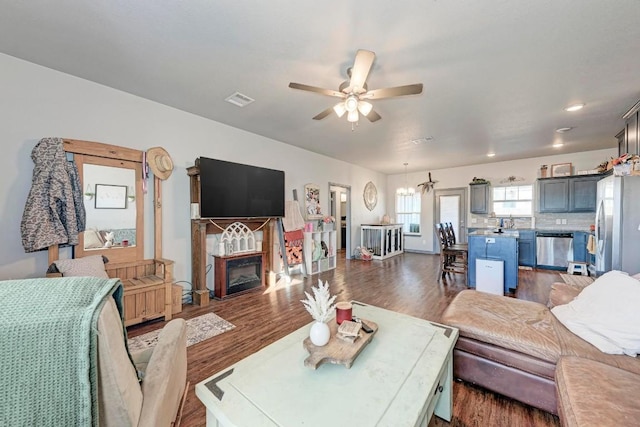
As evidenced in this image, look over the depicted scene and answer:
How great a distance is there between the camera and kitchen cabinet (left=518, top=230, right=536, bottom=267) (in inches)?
225

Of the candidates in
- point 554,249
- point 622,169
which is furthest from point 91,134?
point 554,249

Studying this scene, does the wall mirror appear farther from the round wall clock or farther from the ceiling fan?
the round wall clock

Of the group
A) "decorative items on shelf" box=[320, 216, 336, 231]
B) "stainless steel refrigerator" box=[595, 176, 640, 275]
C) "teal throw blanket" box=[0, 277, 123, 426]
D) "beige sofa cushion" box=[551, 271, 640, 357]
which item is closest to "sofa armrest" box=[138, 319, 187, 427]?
"teal throw blanket" box=[0, 277, 123, 426]

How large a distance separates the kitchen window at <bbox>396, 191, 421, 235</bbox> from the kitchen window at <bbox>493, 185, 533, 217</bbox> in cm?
213

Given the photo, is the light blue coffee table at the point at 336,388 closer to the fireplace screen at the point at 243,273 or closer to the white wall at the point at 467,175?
the fireplace screen at the point at 243,273

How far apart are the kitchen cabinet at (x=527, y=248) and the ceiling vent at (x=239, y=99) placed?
6361mm

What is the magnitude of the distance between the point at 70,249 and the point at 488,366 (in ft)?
13.3

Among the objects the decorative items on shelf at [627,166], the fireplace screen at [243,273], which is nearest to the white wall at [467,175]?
the decorative items on shelf at [627,166]

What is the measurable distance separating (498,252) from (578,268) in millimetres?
2884

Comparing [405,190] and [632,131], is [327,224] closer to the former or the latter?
[405,190]

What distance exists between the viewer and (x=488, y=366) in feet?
5.82

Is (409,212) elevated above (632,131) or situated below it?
below

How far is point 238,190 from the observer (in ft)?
12.6

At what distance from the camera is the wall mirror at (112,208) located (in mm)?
2756
